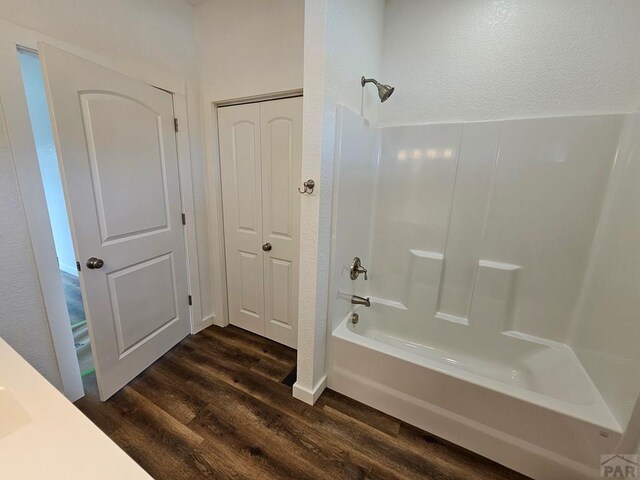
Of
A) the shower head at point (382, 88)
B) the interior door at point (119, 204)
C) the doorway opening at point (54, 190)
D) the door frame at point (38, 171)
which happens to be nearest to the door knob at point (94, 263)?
the interior door at point (119, 204)

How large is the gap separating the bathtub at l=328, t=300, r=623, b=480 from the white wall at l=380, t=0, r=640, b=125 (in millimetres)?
1447

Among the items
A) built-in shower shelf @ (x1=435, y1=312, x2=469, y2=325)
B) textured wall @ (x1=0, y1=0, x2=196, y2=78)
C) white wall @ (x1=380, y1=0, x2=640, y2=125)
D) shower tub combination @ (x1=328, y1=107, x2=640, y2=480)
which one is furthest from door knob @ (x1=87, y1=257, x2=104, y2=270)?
built-in shower shelf @ (x1=435, y1=312, x2=469, y2=325)

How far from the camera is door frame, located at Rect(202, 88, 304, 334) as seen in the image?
75.7 inches

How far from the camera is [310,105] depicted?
1.31m

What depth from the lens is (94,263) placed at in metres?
1.45

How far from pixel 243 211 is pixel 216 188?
11.3 inches

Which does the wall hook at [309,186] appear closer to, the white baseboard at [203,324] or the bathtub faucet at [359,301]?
the bathtub faucet at [359,301]

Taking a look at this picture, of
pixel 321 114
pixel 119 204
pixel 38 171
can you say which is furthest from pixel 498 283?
pixel 38 171

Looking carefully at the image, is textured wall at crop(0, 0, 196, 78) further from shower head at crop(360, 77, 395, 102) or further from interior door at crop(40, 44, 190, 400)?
shower head at crop(360, 77, 395, 102)

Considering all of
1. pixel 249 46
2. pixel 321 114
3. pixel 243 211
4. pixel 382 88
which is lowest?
pixel 243 211

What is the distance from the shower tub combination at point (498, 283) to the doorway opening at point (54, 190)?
1.97 meters

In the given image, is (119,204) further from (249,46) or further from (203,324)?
(249,46)

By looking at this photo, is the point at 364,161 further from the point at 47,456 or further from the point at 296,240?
the point at 47,456

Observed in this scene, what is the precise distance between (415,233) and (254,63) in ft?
5.35
